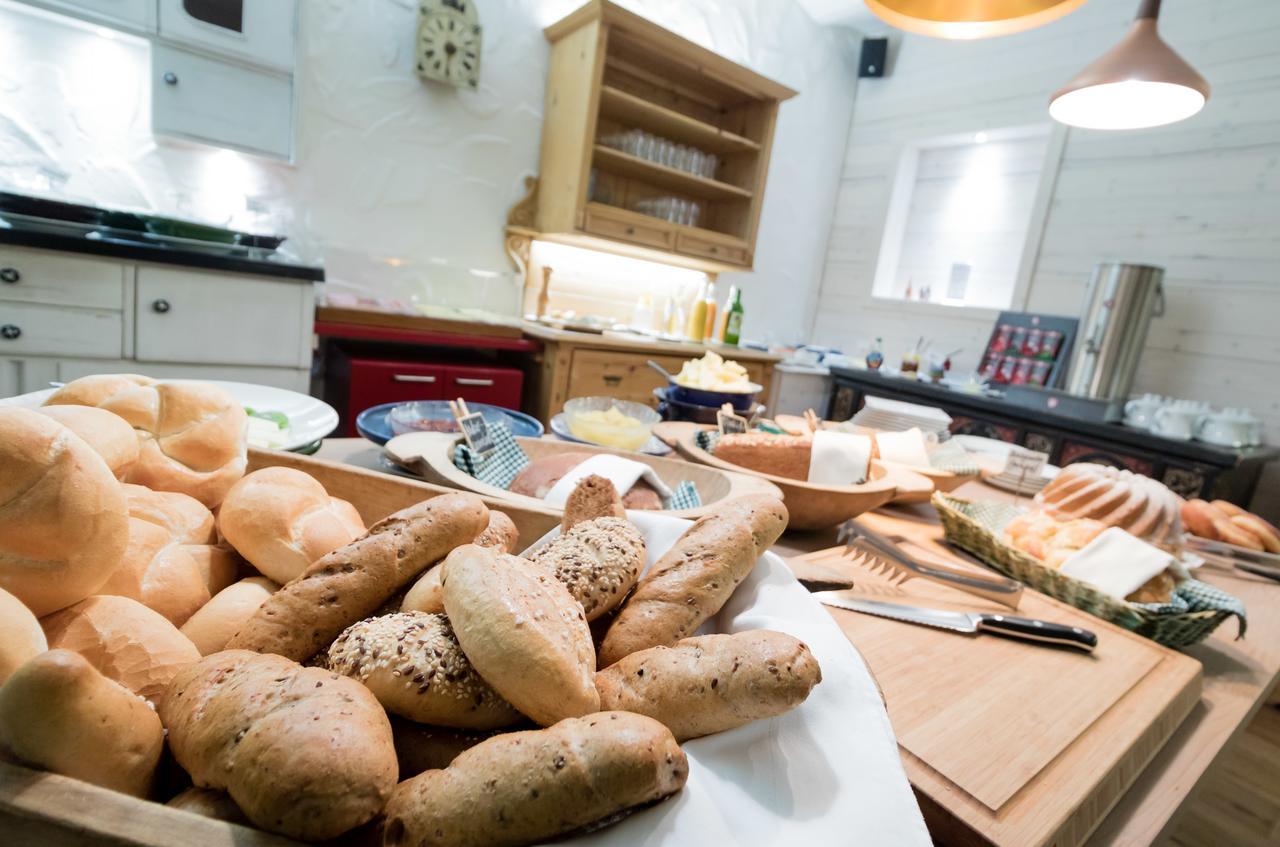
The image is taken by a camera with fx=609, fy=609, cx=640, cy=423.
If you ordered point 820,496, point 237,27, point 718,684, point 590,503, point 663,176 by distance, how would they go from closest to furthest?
point 718,684, point 590,503, point 820,496, point 237,27, point 663,176

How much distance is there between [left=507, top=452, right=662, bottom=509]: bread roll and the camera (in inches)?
33.4

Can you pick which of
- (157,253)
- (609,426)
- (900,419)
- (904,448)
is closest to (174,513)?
(609,426)

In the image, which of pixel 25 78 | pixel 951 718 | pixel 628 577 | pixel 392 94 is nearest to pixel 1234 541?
pixel 951 718

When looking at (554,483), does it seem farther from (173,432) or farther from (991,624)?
(991,624)

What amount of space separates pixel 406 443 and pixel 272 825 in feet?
2.17

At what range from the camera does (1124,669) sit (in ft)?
2.32

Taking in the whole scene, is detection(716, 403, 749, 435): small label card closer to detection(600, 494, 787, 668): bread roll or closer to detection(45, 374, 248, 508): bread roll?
detection(600, 494, 787, 668): bread roll

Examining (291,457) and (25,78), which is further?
(25,78)

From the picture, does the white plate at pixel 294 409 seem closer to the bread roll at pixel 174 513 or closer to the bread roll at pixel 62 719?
the bread roll at pixel 174 513

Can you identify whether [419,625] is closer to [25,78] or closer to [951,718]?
[951,718]

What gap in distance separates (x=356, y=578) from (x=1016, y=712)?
618mm

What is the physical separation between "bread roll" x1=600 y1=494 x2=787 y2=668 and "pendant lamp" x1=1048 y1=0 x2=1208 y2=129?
187 cm

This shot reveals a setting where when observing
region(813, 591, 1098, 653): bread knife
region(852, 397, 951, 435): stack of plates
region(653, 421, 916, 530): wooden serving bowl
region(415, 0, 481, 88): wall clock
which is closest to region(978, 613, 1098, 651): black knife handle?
region(813, 591, 1098, 653): bread knife

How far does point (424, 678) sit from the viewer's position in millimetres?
380
